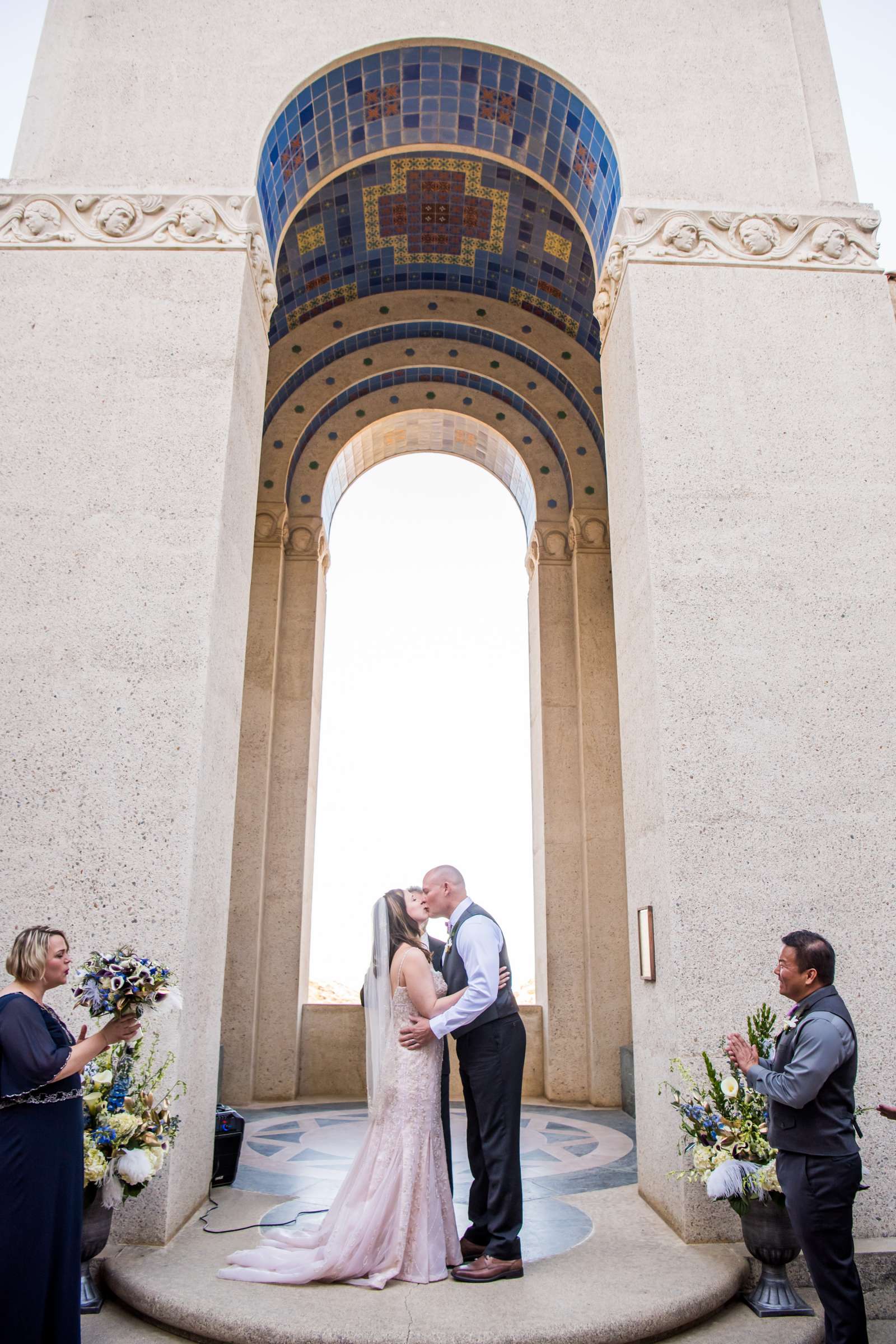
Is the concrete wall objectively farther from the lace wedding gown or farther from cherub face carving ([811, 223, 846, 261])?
the lace wedding gown

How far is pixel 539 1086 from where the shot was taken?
34.7 ft

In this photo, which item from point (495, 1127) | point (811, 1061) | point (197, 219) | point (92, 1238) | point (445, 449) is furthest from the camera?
point (445, 449)

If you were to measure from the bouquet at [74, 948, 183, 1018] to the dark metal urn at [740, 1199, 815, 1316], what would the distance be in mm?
3045

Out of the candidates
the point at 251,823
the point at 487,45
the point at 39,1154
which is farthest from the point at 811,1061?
the point at 487,45

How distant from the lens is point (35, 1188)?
352 centimetres

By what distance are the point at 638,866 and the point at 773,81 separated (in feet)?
21.5

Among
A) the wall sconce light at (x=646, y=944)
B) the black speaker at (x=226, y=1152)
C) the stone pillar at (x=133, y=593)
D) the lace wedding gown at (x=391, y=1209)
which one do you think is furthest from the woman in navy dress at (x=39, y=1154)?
the wall sconce light at (x=646, y=944)

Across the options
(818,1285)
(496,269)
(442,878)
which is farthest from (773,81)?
(818,1285)

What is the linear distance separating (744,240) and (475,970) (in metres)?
5.80

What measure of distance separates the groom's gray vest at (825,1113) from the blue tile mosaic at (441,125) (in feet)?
20.2

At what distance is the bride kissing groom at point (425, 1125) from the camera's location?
4594 mm

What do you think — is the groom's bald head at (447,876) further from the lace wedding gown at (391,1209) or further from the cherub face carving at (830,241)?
the cherub face carving at (830,241)

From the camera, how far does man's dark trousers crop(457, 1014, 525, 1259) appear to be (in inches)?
182

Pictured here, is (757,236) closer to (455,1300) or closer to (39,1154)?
(455,1300)
